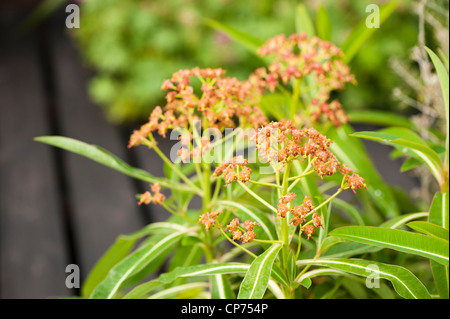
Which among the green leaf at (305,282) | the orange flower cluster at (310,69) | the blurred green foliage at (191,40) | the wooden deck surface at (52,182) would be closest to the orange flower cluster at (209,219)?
the green leaf at (305,282)

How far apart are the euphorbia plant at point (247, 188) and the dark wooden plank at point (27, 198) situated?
0.44 meters

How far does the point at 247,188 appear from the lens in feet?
1.63

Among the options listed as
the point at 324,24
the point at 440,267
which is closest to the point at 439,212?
the point at 440,267

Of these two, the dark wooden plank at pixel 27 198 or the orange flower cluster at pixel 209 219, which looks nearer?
the orange flower cluster at pixel 209 219

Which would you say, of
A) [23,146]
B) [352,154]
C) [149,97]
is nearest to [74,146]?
[352,154]

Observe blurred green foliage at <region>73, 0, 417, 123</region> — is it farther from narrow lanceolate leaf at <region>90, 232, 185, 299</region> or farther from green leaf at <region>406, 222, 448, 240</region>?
green leaf at <region>406, 222, 448, 240</region>

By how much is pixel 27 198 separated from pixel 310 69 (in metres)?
0.97

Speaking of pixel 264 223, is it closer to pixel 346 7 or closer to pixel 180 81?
pixel 180 81

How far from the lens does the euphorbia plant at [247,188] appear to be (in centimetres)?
47

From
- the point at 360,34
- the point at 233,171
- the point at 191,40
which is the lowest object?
the point at 233,171

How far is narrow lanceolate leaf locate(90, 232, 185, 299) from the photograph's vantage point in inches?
22.1

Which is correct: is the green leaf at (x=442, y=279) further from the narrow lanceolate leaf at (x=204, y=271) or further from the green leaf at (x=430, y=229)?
the narrow lanceolate leaf at (x=204, y=271)

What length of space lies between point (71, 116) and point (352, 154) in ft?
3.96

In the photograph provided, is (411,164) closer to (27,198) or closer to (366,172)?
(366,172)
